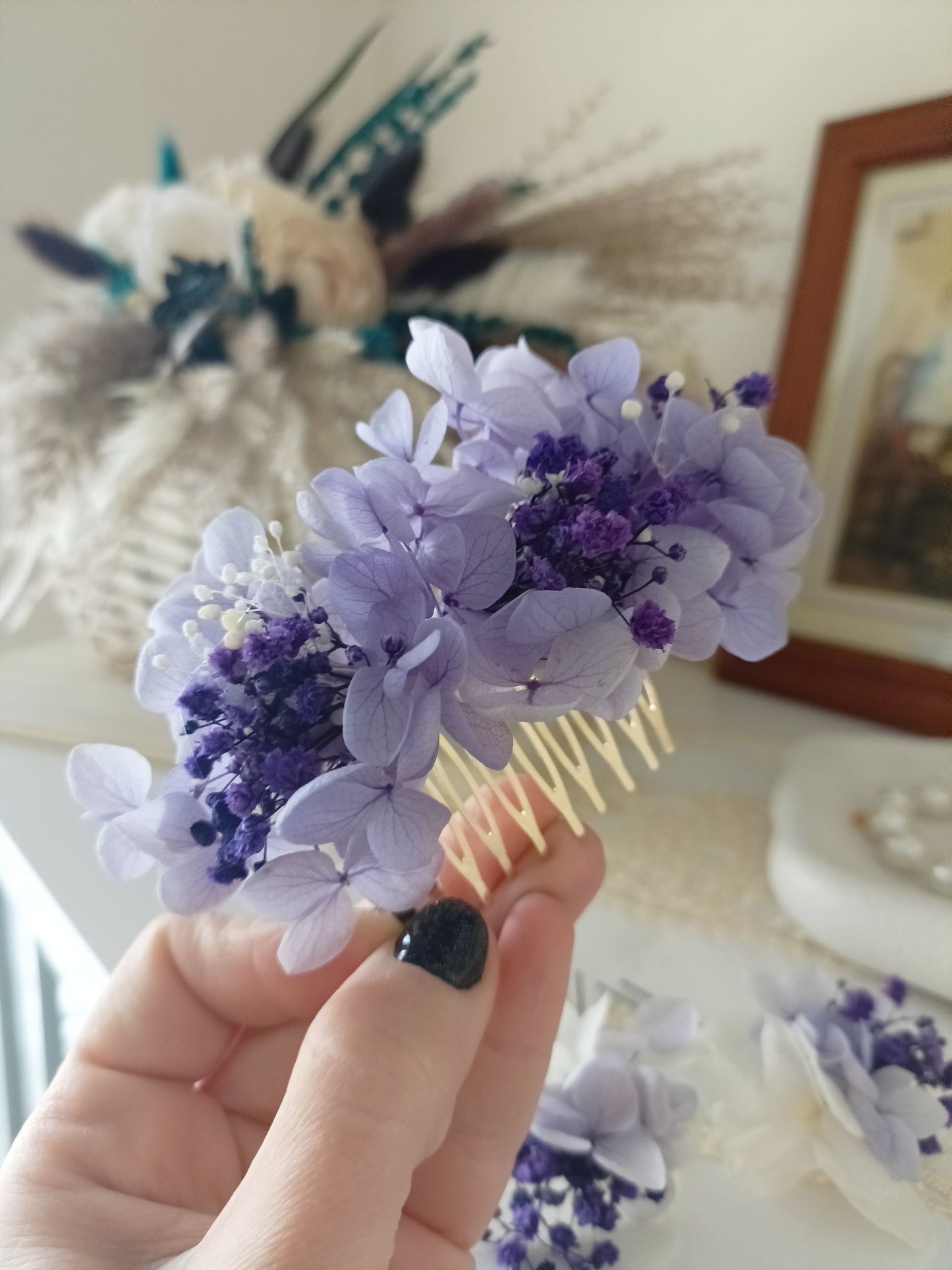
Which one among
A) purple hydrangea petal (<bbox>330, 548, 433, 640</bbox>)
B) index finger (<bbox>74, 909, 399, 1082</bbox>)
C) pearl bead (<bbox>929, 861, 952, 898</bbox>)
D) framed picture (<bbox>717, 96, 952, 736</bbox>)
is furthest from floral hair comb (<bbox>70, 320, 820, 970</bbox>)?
framed picture (<bbox>717, 96, 952, 736</bbox>)

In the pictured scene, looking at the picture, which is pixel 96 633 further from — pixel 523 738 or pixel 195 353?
pixel 523 738

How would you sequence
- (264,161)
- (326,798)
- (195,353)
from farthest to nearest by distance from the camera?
(264,161) < (195,353) < (326,798)

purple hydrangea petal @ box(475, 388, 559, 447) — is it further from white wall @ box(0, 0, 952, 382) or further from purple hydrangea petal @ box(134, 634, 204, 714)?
white wall @ box(0, 0, 952, 382)

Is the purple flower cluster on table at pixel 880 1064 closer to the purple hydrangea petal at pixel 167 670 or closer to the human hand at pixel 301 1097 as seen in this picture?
the human hand at pixel 301 1097

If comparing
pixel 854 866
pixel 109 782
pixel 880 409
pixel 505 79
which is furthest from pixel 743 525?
pixel 505 79

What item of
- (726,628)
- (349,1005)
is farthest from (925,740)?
(349,1005)

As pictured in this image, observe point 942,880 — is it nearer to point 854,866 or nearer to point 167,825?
point 854,866

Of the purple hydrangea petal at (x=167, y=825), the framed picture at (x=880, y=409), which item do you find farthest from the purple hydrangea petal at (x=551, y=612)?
the framed picture at (x=880, y=409)
